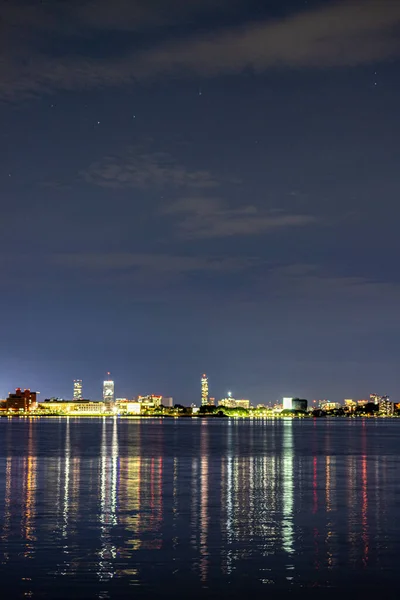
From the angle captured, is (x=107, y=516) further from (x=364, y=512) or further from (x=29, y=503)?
(x=364, y=512)

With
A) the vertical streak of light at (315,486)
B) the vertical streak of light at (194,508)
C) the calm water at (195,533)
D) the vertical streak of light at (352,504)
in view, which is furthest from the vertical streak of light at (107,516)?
the vertical streak of light at (315,486)

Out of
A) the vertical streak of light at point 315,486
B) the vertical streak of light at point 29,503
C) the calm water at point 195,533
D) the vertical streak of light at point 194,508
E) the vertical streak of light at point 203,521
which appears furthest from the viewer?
the vertical streak of light at point 315,486

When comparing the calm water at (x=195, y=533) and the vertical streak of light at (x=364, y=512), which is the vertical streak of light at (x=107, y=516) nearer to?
the calm water at (x=195, y=533)

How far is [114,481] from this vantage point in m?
61.0

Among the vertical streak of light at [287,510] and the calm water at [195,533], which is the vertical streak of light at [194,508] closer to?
the calm water at [195,533]

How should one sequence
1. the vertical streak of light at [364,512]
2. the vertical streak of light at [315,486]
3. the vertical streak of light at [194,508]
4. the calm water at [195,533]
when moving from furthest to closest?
the vertical streak of light at [315,486] < the vertical streak of light at [194,508] < the vertical streak of light at [364,512] < the calm water at [195,533]

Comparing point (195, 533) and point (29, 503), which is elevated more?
point (29, 503)

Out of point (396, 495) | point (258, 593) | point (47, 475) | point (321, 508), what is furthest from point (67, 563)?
point (47, 475)

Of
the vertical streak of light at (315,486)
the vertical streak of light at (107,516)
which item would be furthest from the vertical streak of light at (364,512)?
the vertical streak of light at (107,516)

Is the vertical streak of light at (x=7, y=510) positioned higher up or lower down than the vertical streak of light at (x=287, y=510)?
higher up

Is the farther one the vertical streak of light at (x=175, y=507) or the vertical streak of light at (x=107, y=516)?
the vertical streak of light at (x=175, y=507)

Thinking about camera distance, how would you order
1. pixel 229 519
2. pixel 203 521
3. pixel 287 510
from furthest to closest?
pixel 287 510
pixel 229 519
pixel 203 521

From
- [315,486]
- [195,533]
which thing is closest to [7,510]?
[195,533]

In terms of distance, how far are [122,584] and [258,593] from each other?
4176 millimetres
